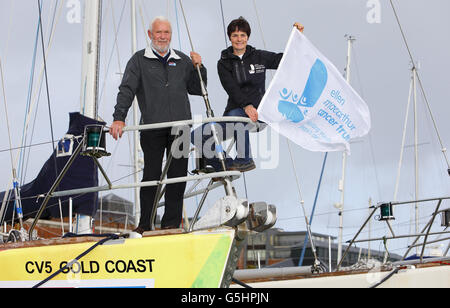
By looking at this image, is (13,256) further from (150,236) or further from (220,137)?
(220,137)

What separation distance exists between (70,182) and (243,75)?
368cm

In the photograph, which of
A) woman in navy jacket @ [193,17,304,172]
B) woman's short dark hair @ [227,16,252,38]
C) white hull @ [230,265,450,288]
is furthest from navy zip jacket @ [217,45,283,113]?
white hull @ [230,265,450,288]

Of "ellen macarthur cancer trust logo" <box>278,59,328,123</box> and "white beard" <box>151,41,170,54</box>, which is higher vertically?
"white beard" <box>151,41,170,54</box>

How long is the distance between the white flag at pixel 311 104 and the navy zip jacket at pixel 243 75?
182mm

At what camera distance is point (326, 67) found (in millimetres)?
6195

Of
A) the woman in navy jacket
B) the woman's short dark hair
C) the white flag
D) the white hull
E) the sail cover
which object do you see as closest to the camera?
the woman in navy jacket

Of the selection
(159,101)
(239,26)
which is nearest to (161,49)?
(159,101)

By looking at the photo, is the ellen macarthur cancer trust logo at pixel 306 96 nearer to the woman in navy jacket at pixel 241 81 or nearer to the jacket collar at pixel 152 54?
the woman in navy jacket at pixel 241 81

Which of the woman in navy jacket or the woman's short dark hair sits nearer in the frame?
the woman in navy jacket

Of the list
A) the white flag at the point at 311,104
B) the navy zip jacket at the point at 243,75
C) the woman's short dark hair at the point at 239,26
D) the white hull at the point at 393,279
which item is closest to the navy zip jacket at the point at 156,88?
the navy zip jacket at the point at 243,75

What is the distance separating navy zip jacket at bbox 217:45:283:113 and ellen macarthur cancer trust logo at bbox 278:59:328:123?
0.73 feet

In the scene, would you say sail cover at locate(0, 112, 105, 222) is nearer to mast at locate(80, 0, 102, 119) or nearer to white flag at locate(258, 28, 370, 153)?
mast at locate(80, 0, 102, 119)

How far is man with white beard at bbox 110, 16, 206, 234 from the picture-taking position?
5.50 meters

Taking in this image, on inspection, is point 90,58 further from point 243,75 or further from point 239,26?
point 243,75
